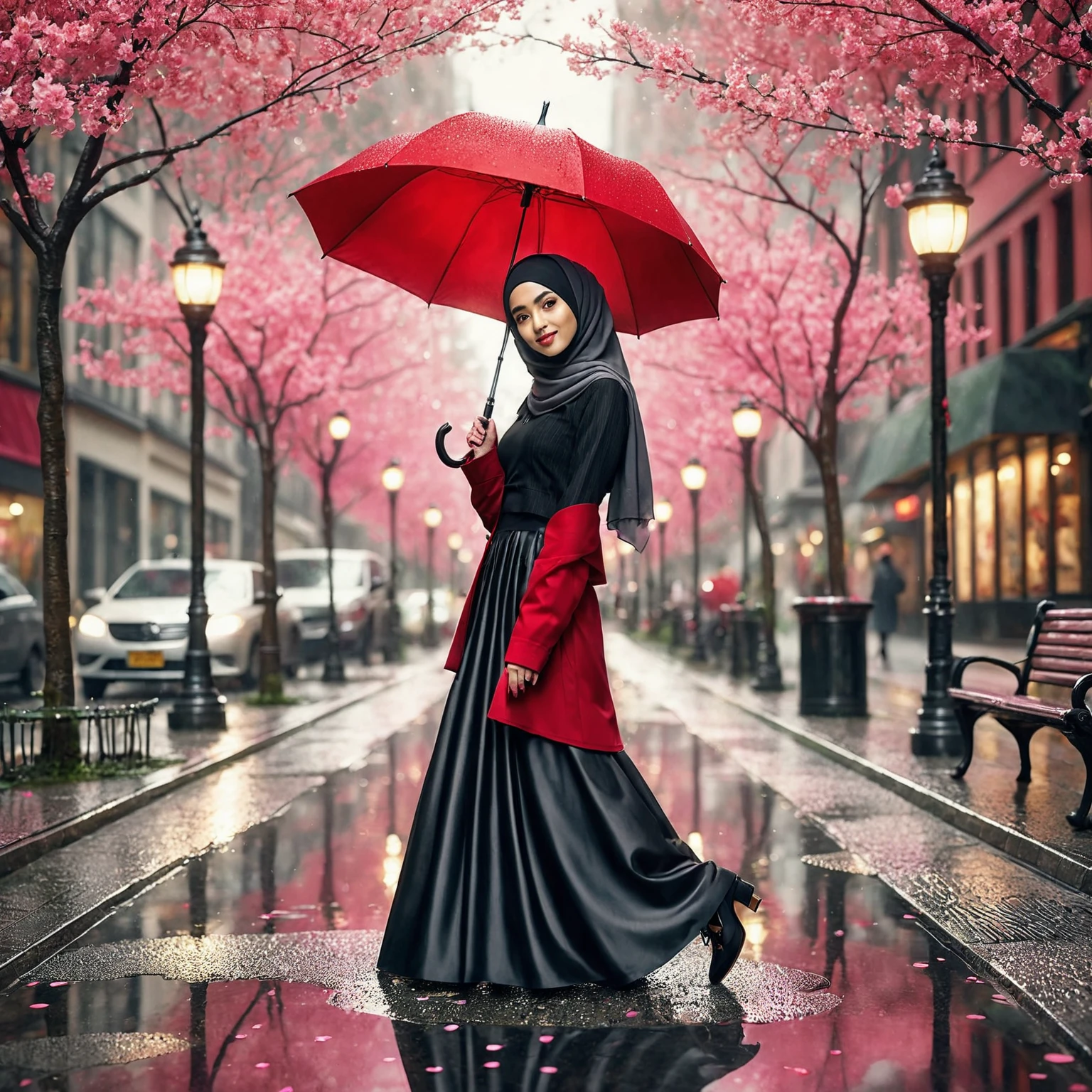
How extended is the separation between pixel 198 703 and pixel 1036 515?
1756 centimetres

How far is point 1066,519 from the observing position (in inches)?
994

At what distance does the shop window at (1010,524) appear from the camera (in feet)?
91.0

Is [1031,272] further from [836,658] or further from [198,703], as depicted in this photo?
[198,703]

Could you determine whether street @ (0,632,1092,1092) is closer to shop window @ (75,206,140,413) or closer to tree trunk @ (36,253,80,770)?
tree trunk @ (36,253,80,770)

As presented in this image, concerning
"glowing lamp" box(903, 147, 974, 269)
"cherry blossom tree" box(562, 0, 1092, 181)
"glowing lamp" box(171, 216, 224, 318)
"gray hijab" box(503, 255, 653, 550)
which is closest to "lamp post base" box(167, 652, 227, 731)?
"glowing lamp" box(171, 216, 224, 318)

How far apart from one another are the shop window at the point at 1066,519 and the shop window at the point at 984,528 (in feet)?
12.8

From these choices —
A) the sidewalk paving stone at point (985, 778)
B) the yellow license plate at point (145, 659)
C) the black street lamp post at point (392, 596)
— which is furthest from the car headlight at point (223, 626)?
the black street lamp post at point (392, 596)

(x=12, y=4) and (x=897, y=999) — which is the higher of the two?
(x=12, y=4)

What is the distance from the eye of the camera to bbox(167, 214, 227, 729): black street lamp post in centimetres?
1405

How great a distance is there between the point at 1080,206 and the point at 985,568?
8951 mm

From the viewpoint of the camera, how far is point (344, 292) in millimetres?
27953

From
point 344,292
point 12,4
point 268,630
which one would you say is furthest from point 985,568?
point 12,4

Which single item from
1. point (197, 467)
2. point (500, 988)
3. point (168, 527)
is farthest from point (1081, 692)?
point (168, 527)

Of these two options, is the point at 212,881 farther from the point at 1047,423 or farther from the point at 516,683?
the point at 1047,423
